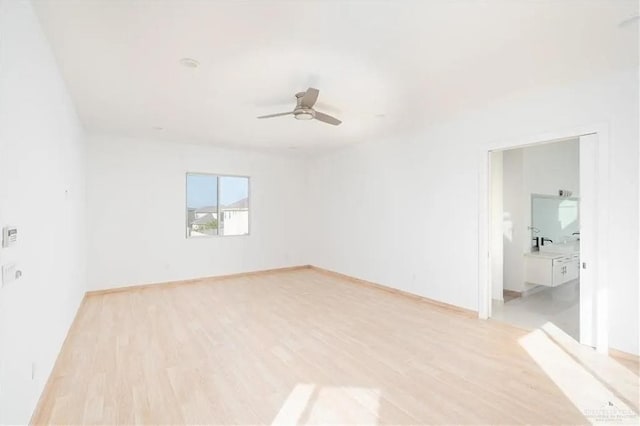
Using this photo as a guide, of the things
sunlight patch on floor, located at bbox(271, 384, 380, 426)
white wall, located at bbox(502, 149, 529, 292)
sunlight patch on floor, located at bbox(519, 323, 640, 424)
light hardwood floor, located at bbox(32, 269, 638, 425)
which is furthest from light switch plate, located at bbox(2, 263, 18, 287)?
white wall, located at bbox(502, 149, 529, 292)

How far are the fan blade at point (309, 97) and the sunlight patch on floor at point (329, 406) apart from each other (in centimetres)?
249

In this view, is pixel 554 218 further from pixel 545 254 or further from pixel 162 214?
pixel 162 214

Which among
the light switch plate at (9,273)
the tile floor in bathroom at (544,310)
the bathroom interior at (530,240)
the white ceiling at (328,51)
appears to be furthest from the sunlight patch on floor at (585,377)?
the light switch plate at (9,273)

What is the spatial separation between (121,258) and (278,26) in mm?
4816

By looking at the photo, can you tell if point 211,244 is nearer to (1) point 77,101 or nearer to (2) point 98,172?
(2) point 98,172

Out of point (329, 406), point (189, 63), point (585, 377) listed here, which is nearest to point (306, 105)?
point (189, 63)

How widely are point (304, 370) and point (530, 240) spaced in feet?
14.8

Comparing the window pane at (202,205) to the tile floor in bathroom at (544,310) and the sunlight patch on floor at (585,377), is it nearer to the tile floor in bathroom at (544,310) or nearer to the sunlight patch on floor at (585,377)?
the tile floor in bathroom at (544,310)

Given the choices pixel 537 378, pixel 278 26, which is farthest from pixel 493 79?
pixel 537 378

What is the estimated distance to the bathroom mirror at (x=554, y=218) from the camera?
A: 5598 mm

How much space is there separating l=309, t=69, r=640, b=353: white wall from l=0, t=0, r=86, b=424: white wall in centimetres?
421

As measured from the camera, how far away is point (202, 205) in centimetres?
611

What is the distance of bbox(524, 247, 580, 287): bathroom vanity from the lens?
4816mm

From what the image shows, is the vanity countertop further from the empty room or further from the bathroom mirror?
the bathroom mirror
